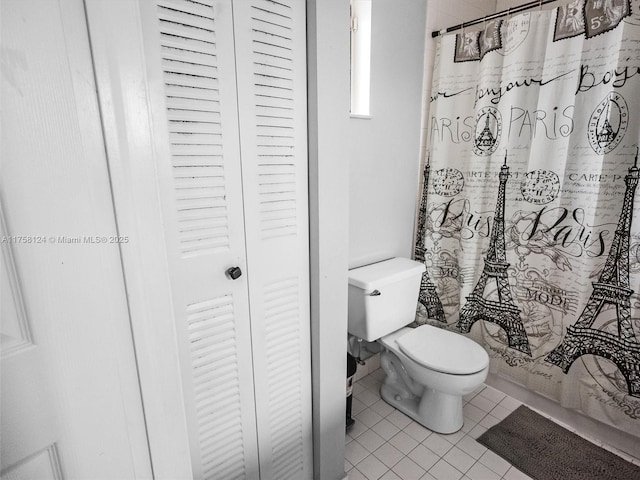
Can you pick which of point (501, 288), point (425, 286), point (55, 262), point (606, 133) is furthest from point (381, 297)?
point (55, 262)

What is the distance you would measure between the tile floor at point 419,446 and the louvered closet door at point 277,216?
18.0 inches

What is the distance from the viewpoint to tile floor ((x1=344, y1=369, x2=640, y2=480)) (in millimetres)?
1479

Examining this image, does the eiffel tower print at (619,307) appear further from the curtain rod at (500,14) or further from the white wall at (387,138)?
the white wall at (387,138)

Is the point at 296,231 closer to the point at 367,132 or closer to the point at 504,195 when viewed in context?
the point at 367,132

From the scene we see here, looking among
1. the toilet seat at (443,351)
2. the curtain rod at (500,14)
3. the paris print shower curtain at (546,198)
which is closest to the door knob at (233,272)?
the toilet seat at (443,351)

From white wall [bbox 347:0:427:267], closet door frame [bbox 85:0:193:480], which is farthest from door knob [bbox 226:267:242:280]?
white wall [bbox 347:0:427:267]

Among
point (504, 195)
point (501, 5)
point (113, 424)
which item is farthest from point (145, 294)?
point (501, 5)

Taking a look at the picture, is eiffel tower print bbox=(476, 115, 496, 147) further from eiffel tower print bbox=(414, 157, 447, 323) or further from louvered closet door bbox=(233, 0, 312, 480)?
louvered closet door bbox=(233, 0, 312, 480)

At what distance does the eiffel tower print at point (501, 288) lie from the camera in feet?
5.89

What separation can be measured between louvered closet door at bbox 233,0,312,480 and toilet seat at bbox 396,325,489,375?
638 millimetres

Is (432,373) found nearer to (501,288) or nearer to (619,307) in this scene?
(501,288)

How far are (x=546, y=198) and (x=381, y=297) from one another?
92 cm

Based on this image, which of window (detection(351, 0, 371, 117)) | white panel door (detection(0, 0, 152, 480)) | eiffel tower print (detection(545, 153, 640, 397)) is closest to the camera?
white panel door (detection(0, 0, 152, 480))

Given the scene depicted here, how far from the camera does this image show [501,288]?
1839 mm
